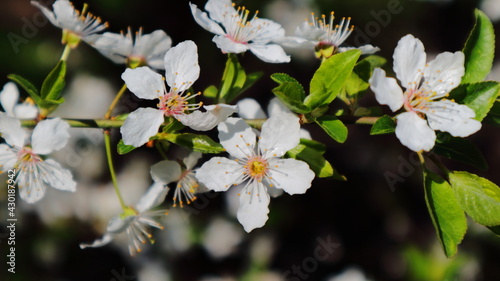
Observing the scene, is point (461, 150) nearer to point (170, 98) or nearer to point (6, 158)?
point (170, 98)

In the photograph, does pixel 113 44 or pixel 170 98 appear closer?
pixel 170 98

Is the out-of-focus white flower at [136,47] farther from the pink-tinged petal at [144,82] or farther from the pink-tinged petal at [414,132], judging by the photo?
the pink-tinged petal at [414,132]

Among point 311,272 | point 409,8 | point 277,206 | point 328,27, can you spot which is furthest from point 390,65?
point 328,27

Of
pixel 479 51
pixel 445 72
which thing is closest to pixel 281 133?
pixel 445 72

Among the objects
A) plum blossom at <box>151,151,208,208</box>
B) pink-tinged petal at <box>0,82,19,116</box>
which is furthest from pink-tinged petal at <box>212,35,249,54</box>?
pink-tinged petal at <box>0,82,19,116</box>

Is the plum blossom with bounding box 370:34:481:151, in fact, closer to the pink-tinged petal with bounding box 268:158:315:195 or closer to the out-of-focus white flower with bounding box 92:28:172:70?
the pink-tinged petal with bounding box 268:158:315:195

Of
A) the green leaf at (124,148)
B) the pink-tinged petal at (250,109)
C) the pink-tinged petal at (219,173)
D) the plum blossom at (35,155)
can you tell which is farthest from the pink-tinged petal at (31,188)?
the pink-tinged petal at (250,109)
